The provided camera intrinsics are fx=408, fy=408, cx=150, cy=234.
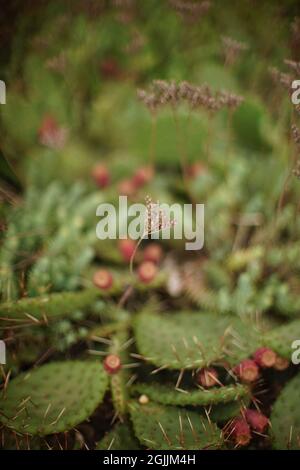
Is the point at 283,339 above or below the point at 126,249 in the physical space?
below

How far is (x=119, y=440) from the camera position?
1.17 m

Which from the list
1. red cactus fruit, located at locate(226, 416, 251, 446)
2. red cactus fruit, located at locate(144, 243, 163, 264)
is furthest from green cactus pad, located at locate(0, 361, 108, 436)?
red cactus fruit, located at locate(144, 243, 163, 264)

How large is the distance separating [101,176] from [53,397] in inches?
35.5

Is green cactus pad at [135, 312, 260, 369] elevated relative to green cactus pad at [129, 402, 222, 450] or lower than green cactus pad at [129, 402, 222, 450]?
elevated

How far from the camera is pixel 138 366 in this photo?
1.35 metres

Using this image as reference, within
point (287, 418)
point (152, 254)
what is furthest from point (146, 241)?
point (287, 418)

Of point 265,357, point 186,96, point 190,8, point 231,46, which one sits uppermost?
point 190,8

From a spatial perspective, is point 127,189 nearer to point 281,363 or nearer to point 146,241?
point 146,241

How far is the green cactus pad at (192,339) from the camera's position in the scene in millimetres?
1187

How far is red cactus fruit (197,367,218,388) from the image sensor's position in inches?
45.8

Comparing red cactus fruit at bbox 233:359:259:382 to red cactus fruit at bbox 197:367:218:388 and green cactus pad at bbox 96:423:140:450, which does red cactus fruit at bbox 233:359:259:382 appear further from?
green cactus pad at bbox 96:423:140:450

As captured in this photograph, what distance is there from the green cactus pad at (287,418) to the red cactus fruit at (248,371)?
0.10m

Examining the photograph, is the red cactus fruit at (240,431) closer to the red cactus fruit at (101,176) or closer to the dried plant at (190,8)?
the red cactus fruit at (101,176)

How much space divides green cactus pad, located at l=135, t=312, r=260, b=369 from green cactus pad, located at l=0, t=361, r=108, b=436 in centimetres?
18
